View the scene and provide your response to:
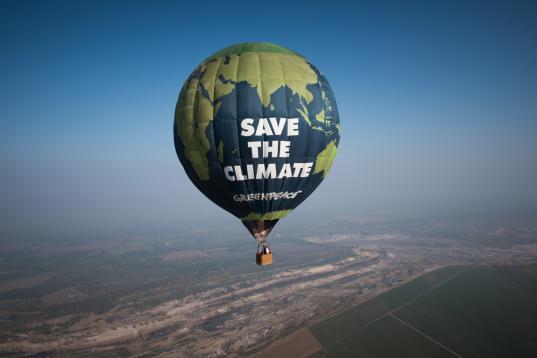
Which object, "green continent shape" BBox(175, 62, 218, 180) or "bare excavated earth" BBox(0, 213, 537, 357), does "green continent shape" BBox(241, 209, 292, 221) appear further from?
"bare excavated earth" BBox(0, 213, 537, 357)

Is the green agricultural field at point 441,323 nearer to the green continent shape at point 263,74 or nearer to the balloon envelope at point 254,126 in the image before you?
the balloon envelope at point 254,126

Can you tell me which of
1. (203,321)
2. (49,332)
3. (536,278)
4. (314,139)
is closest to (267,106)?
(314,139)

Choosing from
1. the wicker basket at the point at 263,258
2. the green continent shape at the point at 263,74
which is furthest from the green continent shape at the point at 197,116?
the wicker basket at the point at 263,258

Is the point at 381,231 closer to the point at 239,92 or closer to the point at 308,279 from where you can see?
the point at 308,279

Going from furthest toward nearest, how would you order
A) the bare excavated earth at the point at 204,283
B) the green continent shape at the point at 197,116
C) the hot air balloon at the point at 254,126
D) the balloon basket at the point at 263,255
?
the bare excavated earth at the point at 204,283 → the balloon basket at the point at 263,255 → the green continent shape at the point at 197,116 → the hot air balloon at the point at 254,126

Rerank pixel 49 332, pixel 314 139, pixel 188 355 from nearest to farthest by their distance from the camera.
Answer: pixel 314 139 → pixel 188 355 → pixel 49 332

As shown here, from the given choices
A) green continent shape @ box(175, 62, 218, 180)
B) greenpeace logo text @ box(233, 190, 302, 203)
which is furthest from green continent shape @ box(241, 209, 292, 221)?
green continent shape @ box(175, 62, 218, 180)
